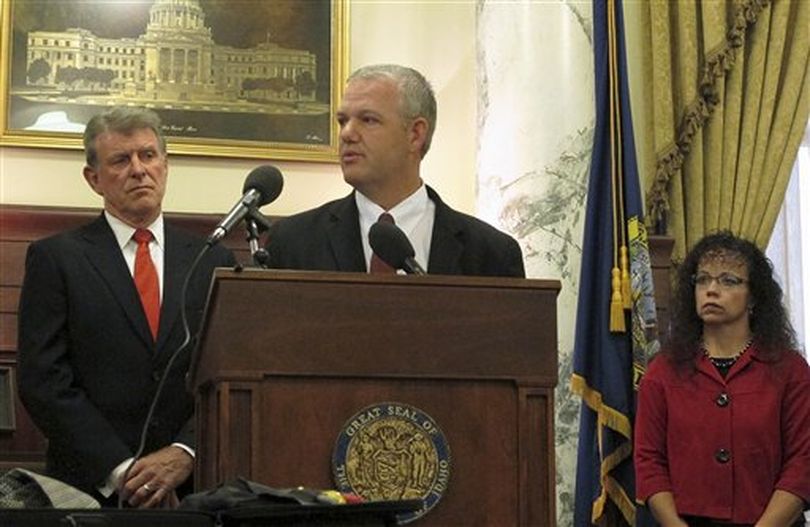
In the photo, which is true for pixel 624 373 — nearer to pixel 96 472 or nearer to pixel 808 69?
pixel 808 69

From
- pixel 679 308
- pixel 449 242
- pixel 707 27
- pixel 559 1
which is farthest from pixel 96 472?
pixel 707 27

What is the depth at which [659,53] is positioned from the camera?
6.38m

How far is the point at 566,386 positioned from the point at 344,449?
2.98m

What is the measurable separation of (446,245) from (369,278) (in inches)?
30.1

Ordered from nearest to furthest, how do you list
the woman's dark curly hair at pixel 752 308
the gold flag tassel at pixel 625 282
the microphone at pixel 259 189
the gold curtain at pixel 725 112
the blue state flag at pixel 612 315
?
1. the microphone at pixel 259 189
2. the woman's dark curly hair at pixel 752 308
3. the blue state flag at pixel 612 315
4. the gold flag tassel at pixel 625 282
5. the gold curtain at pixel 725 112

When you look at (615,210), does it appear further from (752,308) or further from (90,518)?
(90,518)

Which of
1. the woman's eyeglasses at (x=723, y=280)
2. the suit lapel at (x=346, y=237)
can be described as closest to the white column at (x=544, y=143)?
the woman's eyeglasses at (x=723, y=280)

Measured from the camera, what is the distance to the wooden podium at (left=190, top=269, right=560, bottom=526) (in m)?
2.89

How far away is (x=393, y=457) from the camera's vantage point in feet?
9.49

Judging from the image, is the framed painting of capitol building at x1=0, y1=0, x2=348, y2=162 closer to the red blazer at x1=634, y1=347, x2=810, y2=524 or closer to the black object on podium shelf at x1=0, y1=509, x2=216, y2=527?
the red blazer at x1=634, y1=347, x2=810, y2=524

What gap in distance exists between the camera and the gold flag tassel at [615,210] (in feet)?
18.3

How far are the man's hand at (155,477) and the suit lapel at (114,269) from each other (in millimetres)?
468

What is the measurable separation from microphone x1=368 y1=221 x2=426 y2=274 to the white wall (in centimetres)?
303

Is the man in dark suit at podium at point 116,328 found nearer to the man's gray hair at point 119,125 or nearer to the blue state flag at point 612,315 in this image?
the man's gray hair at point 119,125
